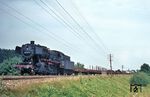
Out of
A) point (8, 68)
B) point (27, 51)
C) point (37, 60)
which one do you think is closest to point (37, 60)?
point (37, 60)

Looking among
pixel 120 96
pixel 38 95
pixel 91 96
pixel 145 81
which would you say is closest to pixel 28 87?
pixel 38 95

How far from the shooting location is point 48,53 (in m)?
48.5

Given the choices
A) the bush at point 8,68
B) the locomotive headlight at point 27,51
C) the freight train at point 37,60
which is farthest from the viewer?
the locomotive headlight at point 27,51

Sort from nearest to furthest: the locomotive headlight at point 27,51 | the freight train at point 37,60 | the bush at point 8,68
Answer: the bush at point 8,68 → the freight train at point 37,60 → the locomotive headlight at point 27,51

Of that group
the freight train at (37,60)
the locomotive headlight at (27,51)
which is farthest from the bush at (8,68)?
the locomotive headlight at (27,51)

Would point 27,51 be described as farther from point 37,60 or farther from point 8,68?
point 8,68

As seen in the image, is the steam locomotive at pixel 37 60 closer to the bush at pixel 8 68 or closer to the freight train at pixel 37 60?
the freight train at pixel 37 60

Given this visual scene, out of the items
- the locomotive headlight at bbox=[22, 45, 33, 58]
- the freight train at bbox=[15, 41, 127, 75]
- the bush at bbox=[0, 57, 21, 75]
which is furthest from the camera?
the locomotive headlight at bbox=[22, 45, 33, 58]

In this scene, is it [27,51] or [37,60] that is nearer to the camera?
[37,60]

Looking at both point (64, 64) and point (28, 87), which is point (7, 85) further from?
point (64, 64)

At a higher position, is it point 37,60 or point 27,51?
point 27,51

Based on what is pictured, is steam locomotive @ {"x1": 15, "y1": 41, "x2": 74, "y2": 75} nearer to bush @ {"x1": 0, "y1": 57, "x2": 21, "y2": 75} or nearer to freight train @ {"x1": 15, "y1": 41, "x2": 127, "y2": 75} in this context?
freight train @ {"x1": 15, "y1": 41, "x2": 127, "y2": 75}

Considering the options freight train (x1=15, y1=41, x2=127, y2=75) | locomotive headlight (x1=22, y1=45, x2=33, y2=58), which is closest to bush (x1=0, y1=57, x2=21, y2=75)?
freight train (x1=15, y1=41, x2=127, y2=75)

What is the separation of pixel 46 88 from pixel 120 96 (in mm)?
23597
